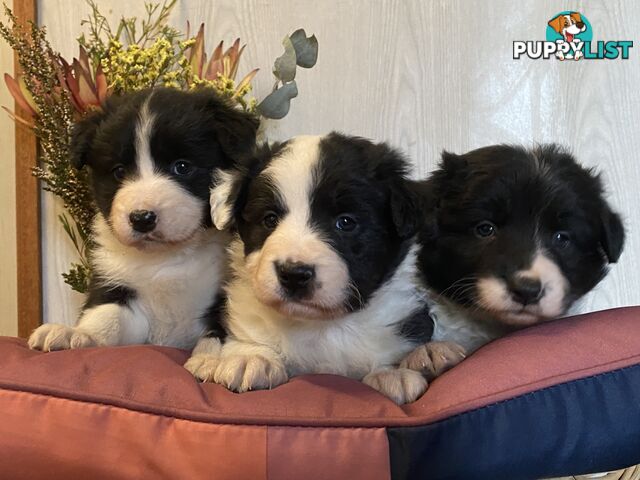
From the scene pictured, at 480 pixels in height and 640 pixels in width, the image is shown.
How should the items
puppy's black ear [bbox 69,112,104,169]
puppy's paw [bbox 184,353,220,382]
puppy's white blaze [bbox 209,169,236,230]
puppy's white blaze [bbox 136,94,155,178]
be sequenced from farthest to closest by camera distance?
puppy's black ear [bbox 69,112,104,169] < puppy's white blaze [bbox 136,94,155,178] < puppy's white blaze [bbox 209,169,236,230] < puppy's paw [bbox 184,353,220,382]

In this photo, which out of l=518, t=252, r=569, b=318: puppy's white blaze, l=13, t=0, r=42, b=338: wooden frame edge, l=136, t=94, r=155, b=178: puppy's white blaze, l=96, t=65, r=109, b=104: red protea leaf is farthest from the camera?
l=13, t=0, r=42, b=338: wooden frame edge

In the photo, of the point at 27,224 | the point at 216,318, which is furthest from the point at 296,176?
the point at 27,224

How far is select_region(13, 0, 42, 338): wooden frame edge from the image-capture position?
3373 mm

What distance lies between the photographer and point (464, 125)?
3.45m

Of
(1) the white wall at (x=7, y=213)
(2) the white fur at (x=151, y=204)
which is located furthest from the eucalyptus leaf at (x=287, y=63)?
(1) the white wall at (x=7, y=213)

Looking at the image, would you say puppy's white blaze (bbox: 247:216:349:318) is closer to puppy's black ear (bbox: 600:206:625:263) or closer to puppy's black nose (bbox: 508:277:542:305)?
puppy's black nose (bbox: 508:277:542:305)

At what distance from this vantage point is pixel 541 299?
198 centimetres

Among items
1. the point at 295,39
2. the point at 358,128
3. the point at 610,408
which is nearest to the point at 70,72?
the point at 295,39

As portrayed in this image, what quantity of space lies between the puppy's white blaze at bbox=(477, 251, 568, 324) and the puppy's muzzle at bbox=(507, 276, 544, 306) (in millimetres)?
12

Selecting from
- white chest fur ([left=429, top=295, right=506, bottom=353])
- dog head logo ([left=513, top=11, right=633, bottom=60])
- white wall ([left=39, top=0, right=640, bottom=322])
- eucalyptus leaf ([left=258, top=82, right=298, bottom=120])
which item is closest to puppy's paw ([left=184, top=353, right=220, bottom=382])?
white chest fur ([left=429, top=295, right=506, bottom=353])

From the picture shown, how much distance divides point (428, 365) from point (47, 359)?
115 cm

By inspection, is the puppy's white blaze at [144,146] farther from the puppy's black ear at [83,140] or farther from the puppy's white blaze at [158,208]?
the puppy's black ear at [83,140]

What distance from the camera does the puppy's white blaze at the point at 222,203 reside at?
6.89ft

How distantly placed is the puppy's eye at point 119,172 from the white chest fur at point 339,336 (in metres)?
0.66
